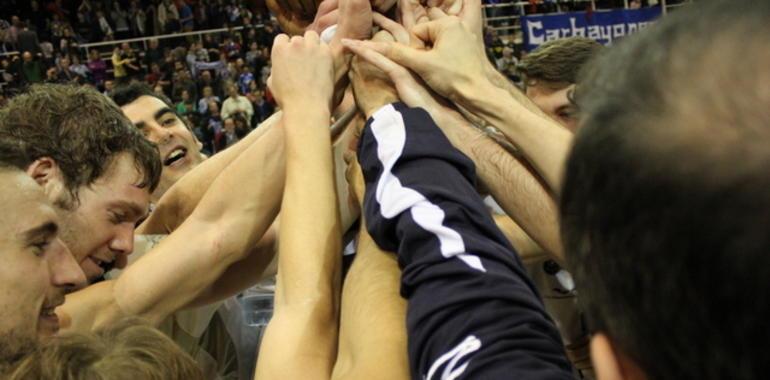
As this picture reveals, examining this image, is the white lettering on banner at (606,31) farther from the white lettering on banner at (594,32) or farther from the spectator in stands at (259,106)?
the spectator in stands at (259,106)

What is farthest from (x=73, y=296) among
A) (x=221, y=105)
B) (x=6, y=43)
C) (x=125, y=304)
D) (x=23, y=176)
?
(x=6, y=43)

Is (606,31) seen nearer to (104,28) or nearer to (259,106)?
(259,106)

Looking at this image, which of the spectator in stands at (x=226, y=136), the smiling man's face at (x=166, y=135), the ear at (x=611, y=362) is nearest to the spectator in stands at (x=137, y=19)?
the spectator in stands at (x=226, y=136)

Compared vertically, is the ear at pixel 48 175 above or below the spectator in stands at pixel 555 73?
above

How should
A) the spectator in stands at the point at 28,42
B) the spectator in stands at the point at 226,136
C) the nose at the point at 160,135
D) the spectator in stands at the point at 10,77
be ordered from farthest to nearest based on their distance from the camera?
the spectator in stands at the point at 28,42, the spectator in stands at the point at 10,77, the spectator in stands at the point at 226,136, the nose at the point at 160,135

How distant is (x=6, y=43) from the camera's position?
Result: 16.9 meters

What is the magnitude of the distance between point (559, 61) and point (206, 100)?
13.2 meters

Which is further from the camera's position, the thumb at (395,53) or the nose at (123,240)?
the nose at (123,240)

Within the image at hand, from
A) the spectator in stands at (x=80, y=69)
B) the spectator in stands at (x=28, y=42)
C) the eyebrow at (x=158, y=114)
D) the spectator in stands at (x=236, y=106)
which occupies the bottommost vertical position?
the spectator in stands at (x=236, y=106)

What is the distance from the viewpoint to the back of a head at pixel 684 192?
48cm

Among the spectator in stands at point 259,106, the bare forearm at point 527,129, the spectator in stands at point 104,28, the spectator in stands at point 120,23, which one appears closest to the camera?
the bare forearm at point 527,129

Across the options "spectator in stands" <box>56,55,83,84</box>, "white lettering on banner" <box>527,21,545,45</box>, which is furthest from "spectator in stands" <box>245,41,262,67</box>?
"white lettering on banner" <box>527,21,545,45</box>

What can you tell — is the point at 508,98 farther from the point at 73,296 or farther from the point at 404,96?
the point at 73,296

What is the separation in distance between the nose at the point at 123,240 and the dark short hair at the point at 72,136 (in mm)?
104
